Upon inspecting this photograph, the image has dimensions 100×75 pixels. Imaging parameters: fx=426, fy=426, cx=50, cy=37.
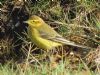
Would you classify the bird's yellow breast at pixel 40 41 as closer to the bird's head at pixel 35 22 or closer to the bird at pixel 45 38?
the bird at pixel 45 38

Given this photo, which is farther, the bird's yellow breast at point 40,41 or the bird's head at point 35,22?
the bird's head at point 35,22

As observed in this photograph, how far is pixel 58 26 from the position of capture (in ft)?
29.2

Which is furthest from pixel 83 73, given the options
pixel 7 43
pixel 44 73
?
pixel 7 43

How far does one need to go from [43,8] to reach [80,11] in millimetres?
786

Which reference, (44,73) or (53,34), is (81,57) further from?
(44,73)

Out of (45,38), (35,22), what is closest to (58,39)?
(45,38)

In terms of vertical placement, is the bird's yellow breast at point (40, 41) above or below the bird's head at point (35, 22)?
below

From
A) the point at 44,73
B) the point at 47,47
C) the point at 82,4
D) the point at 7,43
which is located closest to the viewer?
the point at 44,73

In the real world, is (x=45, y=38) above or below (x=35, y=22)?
below

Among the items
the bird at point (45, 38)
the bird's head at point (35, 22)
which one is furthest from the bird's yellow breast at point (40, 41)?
the bird's head at point (35, 22)

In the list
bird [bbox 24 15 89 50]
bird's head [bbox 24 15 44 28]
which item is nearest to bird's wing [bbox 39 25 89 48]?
bird [bbox 24 15 89 50]

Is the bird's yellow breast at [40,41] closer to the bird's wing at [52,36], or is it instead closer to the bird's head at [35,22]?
the bird's wing at [52,36]

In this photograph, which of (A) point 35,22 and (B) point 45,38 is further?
(A) point 35,22

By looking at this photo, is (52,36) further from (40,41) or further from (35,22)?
(35,22)
